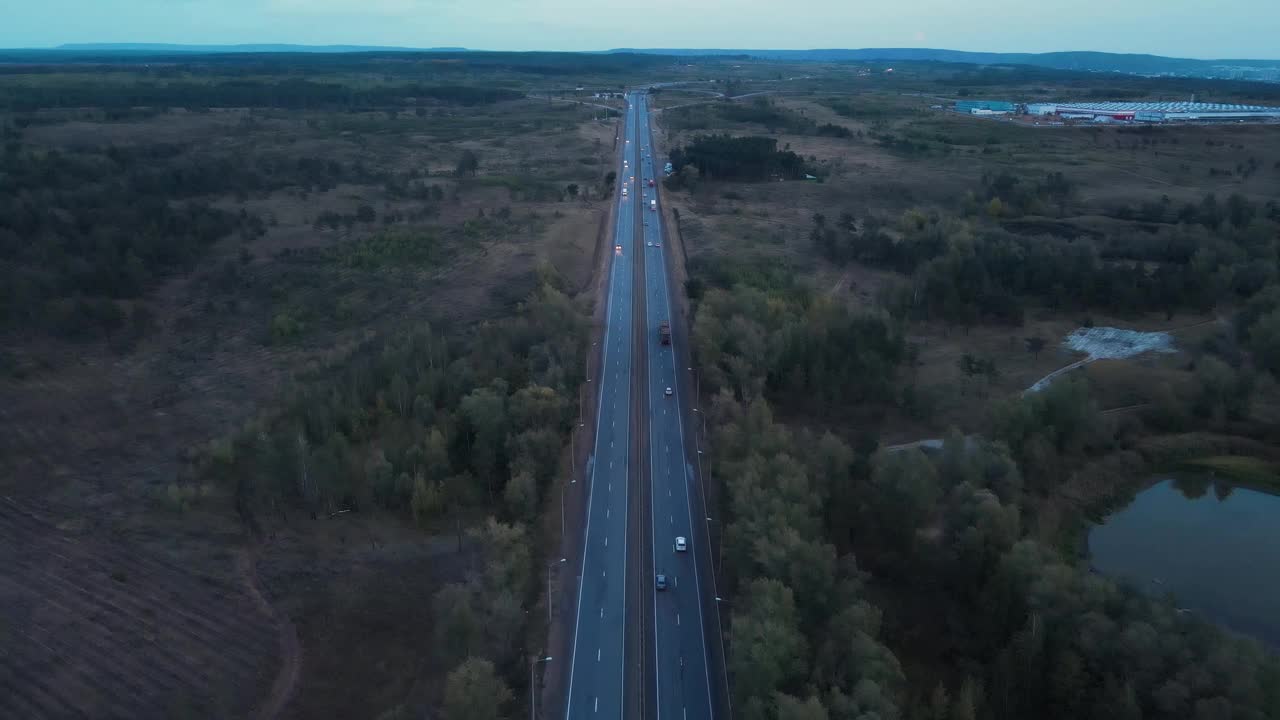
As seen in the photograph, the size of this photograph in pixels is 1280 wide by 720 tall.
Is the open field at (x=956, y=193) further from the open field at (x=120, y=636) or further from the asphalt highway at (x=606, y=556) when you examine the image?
the open field at (x=120, y=636)

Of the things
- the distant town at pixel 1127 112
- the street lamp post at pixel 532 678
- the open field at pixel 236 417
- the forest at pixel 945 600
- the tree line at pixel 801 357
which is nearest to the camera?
the forest at pixel 945 600

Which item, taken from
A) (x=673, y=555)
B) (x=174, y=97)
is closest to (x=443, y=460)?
(x=673, y=555)

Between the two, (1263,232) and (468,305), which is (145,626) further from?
(1263,232)

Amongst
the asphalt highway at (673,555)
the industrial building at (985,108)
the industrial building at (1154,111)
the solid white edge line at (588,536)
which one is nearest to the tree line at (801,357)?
the asphalt highway at (673,555)

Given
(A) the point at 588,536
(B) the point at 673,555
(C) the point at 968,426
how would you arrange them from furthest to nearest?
(C) the point at 968,426
(A) the point at 588,536
(B) the point at 673,555

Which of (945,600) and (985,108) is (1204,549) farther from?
(985,108)

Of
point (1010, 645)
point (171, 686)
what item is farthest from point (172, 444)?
point (1010, 645)
